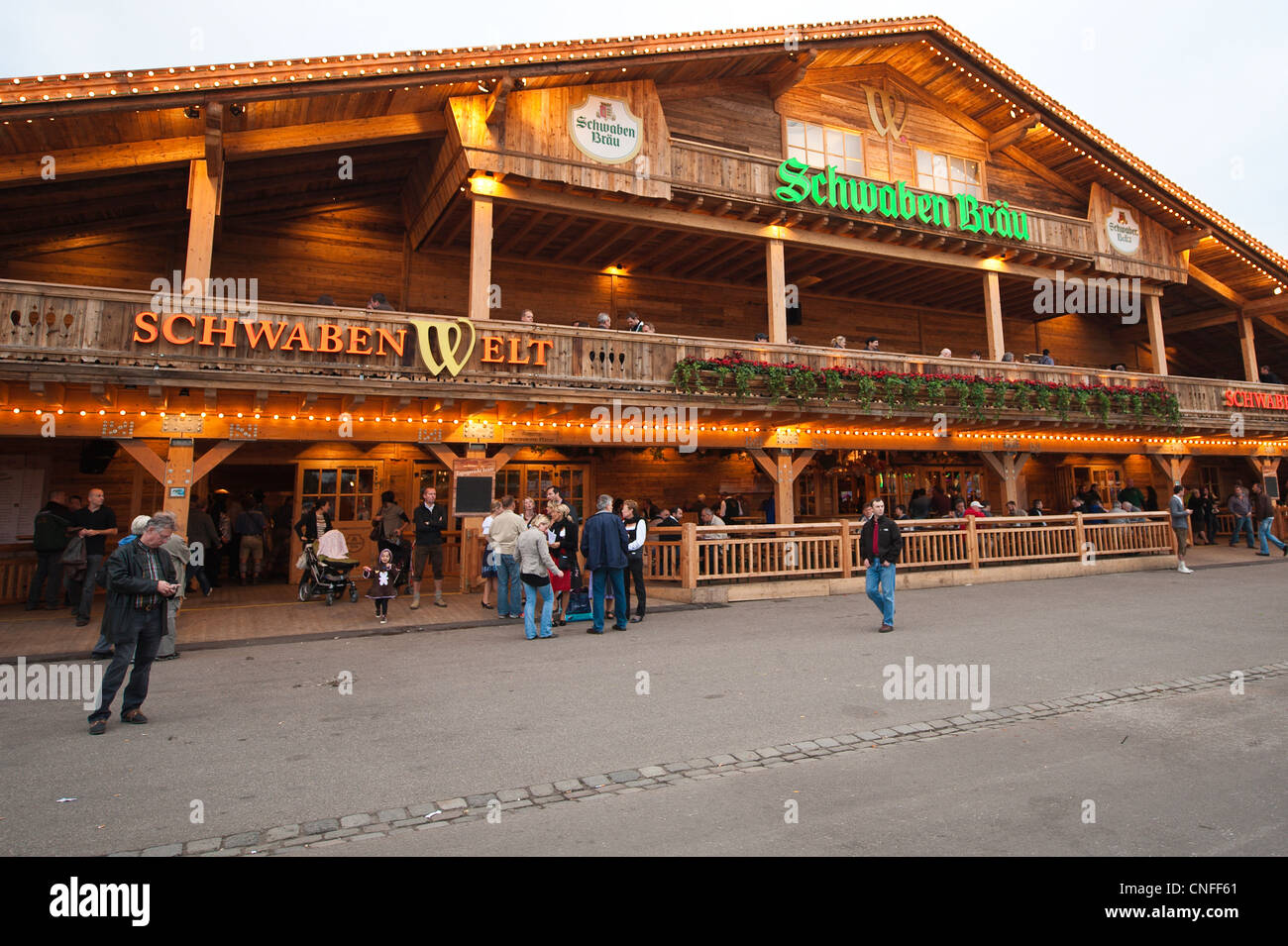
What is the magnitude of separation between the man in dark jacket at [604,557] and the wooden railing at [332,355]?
3640 millimetres

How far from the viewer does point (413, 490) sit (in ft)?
51.5

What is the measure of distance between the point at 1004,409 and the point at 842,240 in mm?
5599

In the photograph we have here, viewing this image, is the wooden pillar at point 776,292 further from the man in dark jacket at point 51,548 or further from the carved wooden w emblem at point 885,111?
the man in dark jacket at point 51,548

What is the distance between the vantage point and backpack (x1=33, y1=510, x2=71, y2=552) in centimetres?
1070

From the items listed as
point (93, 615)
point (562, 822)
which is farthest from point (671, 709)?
point (93, 615)

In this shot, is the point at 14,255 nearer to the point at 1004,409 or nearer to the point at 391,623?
the point at 391,623

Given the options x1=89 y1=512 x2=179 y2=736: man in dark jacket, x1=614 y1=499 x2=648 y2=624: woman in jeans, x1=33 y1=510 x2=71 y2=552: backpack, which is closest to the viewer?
x1=89 y1=512 x2=179 y2=736: man in dark jacket

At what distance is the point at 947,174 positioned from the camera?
18703 mm

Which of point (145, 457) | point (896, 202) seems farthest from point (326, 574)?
point (896, 202)

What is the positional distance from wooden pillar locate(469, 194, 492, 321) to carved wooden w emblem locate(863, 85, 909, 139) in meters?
11.0

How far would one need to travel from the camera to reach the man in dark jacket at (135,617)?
552 centimetres

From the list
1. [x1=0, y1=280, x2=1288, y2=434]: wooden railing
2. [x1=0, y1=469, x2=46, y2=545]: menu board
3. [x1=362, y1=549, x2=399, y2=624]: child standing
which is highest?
[x1=0, y1=280, x2=1288, y2=434]: wooden railing

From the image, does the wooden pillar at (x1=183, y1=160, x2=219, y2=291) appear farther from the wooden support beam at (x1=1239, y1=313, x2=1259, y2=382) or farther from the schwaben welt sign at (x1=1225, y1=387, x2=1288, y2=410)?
the wooden support beam at (x1=1239, y1=313, x2=1259, y2=382)

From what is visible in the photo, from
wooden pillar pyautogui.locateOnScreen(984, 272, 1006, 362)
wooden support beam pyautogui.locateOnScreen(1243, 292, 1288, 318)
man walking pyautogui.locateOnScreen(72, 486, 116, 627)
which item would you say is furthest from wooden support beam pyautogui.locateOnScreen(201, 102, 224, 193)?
Answer: wooden support beam pyautogui.locateOnScreen(1243, 292, 1288, 318)
